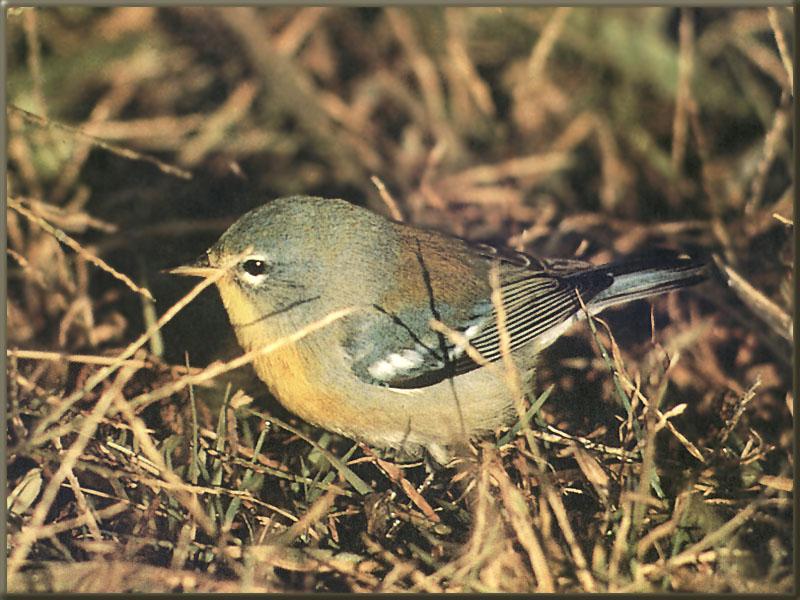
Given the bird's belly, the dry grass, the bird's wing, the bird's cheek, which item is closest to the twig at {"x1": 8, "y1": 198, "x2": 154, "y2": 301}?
the dry grass

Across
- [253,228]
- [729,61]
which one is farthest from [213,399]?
[729,61]

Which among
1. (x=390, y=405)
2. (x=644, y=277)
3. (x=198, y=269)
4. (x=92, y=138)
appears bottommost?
(x=390, y=405)

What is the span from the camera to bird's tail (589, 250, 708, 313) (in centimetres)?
324

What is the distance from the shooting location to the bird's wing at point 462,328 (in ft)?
9.78

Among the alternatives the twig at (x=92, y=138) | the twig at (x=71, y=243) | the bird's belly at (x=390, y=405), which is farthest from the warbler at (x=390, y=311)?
the twig at (x=92, y=138)

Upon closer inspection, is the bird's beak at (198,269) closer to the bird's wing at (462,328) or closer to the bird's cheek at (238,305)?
the bird's cheek at (238,305)

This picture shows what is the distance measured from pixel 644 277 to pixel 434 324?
2.53 feet

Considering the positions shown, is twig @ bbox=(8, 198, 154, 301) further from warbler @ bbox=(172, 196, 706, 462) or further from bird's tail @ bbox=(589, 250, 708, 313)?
bird's tail @ bbox=(589, 250, 708, 313)

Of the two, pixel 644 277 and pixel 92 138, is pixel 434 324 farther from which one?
pixel 92 138

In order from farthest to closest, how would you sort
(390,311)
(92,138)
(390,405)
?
(92,138)
(390,311)
(390,405)

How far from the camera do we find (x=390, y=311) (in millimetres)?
3055

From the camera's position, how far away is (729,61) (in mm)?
4230

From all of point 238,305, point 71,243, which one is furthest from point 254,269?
point 71,243

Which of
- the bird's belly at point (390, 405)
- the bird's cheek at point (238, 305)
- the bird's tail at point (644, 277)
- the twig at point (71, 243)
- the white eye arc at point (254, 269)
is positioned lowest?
the bird's belly at point (390, 405)
